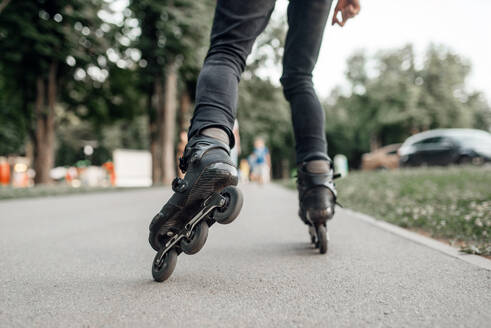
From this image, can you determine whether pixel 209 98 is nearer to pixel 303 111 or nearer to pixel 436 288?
pixel 303 111

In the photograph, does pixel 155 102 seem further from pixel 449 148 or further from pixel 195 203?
pixel 195 203

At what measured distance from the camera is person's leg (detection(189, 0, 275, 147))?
73.6 inches

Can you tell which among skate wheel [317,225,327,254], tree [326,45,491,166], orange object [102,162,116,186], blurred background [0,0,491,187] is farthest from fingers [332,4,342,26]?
tree [326,45,491,166]

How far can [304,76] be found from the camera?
2.57 metres

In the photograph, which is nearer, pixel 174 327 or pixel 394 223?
pixel 174 327

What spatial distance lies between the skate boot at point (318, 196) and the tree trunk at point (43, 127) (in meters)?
15.3

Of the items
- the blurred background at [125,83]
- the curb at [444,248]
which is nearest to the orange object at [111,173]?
the blurred background at [125,83]

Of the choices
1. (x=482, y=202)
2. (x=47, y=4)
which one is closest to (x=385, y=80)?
(x=47, y=4)

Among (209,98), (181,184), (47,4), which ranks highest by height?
(47,4)

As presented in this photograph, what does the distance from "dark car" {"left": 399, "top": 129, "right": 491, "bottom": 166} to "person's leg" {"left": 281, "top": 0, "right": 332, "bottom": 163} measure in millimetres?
14468

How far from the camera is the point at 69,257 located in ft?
7.90

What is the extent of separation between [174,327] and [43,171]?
53.1 feet

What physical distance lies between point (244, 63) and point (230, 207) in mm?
842

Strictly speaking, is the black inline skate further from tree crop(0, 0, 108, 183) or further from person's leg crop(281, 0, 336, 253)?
tree crop(0, 0, 108, 183)
